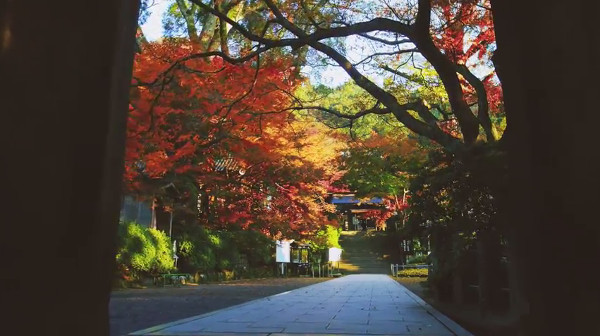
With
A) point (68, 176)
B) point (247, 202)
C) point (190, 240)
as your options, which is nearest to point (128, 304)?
point (68, 176)

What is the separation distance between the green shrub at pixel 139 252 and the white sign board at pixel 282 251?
831cm

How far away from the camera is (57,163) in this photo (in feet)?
6.70

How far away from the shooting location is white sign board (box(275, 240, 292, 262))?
73.3 feet

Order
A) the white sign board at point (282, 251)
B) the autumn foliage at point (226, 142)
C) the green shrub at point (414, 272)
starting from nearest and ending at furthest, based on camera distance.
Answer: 1. the autumn foliage at point (226, 142)
2. the green shrub at point (414, 272)
3. the white sign board at point (282, 251)

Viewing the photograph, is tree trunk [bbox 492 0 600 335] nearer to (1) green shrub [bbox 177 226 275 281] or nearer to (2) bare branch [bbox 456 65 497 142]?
(2) bare branch [bbox 456 65 497 142]

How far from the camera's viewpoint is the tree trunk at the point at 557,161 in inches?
71.2

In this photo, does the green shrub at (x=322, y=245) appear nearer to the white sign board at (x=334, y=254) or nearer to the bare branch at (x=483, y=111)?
the white sign board at (x=334, y=254)

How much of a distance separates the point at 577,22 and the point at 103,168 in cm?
212

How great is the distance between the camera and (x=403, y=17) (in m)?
9.47

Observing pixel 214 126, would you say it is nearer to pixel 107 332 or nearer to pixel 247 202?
pixel 247 202

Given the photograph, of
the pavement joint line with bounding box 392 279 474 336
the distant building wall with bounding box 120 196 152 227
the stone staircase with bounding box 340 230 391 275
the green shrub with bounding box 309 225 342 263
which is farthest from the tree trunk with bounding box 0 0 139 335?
the stone staircase with bounding box 340 230 391 275

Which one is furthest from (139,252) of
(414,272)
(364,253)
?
(364,253)

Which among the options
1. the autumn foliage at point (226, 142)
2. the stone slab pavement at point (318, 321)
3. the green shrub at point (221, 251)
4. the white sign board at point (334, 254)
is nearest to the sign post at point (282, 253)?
the green shrub at point (221, 251)

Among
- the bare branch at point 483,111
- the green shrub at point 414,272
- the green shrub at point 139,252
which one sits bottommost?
the green shrub at point 414,272
